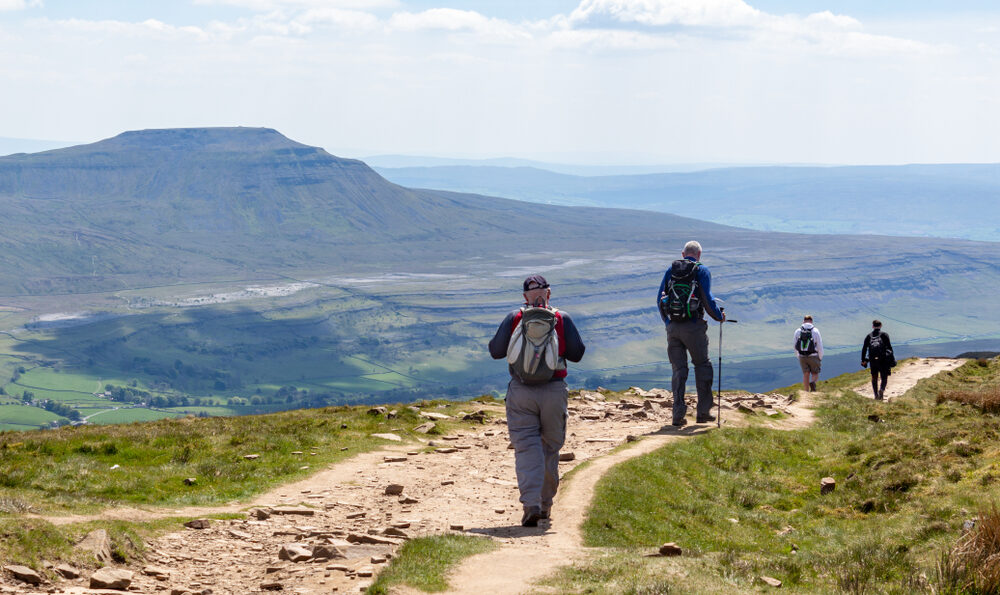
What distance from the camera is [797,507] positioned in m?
18.0

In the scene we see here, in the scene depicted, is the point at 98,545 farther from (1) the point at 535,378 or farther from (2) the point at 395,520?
(1) the point at 535,378

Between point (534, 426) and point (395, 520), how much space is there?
284 cm

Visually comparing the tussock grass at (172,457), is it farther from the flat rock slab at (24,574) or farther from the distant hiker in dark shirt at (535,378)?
the distant hiker in dark shirt at (535,378)

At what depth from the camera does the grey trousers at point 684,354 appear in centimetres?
2169

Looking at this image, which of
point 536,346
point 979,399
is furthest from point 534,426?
point 979,399

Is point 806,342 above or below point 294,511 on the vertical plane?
above

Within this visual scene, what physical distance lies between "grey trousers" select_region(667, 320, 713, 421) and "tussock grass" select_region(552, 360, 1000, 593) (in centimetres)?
123

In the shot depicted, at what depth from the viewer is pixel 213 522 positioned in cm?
1479

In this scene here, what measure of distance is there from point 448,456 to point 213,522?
7.90 m

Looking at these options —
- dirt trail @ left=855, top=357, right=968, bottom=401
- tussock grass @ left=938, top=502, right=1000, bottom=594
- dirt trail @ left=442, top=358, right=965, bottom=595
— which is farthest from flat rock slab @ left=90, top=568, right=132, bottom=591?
dirt trail @ left=855, top=357, right=968, bottom=401

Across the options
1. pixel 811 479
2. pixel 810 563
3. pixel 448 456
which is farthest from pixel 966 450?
pixel 448 456

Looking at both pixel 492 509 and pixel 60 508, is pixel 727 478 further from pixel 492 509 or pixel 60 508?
pixel 60 508

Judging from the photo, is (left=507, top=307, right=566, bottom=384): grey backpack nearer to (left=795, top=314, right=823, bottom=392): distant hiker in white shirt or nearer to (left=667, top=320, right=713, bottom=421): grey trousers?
(left=667, top=320, right=713, bottom=421): grey trousers

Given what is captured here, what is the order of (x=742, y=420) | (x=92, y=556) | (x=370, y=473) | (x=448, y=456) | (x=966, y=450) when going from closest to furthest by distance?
(x=92, y=556)
(x=966, y=450)
(x=370, y=473)
(x=448, y=456)
(x=742, y=420)
